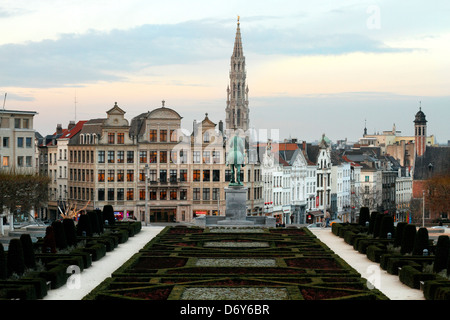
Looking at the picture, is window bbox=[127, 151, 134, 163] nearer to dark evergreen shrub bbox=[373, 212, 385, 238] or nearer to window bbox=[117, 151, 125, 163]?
window bbox=[117, 151, 125, 163]

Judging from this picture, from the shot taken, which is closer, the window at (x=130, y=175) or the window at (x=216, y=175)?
the window at (x=130, y=175)

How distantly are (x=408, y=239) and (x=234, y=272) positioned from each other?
10.4 m

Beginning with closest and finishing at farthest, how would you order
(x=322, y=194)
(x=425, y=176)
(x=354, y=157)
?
(x=322, y=194), (x=425, y=176), (x=354, y=157)

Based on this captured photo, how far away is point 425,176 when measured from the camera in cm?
13212

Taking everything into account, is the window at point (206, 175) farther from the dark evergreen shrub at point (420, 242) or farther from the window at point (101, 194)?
the dark evergreen shrub at point (420, 242)

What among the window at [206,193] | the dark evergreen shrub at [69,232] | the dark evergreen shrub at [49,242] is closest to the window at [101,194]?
the window at [206,193]

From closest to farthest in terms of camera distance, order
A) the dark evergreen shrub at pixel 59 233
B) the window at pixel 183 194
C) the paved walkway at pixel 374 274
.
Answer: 1. the paved walkway at pixel 374 274
2. the dark evergreen shrub at pixel 59 233
3. the window at pixel 183 194

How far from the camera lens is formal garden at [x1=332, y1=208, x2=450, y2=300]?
34.8 metres

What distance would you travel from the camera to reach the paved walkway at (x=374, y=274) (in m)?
34.0

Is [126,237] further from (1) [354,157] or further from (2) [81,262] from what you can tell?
(1) [354,157]

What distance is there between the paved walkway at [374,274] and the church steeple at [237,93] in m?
86.9
